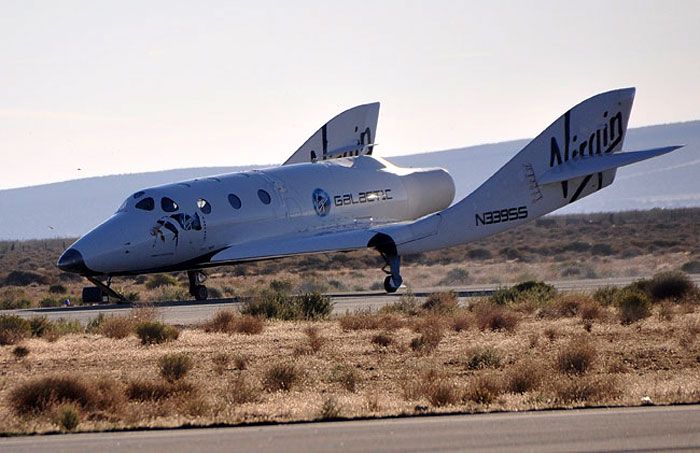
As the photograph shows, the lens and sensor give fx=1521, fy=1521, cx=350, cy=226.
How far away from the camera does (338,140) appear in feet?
159

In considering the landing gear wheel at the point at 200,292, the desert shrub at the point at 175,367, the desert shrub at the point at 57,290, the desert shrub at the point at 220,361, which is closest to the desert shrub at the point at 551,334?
the desert shrub at the point at 220,361

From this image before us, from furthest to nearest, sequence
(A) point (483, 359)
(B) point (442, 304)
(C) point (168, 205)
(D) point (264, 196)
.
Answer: (D) point (264, 196) < (C) point (168, 205) < (B) point (442, 304) < (A) point (483, 359)

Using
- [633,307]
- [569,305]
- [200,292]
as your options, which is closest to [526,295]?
[569,305]

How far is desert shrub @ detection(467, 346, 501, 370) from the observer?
2175cm

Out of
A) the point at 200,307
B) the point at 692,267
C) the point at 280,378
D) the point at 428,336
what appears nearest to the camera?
the point at 280,378

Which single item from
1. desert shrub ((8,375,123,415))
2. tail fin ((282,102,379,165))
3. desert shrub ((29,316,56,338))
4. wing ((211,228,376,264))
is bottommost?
desert shrub ((29,316,56,338))

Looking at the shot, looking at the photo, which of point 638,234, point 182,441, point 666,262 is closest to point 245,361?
point 182,441

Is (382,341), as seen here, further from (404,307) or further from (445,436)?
(445,436)

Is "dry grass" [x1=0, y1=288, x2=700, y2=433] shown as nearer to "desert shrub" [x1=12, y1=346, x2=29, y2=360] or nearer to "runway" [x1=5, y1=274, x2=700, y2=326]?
"desert shrub" [x1=12, y1=346, x2=29, y2=360]

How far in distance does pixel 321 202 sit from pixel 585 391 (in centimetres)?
2545

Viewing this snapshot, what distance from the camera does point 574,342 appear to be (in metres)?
22.6

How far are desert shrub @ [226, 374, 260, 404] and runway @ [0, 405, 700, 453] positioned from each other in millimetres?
2359

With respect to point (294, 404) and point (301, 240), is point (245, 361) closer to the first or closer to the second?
point (294, 404)

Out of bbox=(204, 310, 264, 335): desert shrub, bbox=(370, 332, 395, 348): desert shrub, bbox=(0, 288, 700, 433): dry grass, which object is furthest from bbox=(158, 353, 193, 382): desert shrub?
bbox=(204, 310, 264, 335): desert shrub
